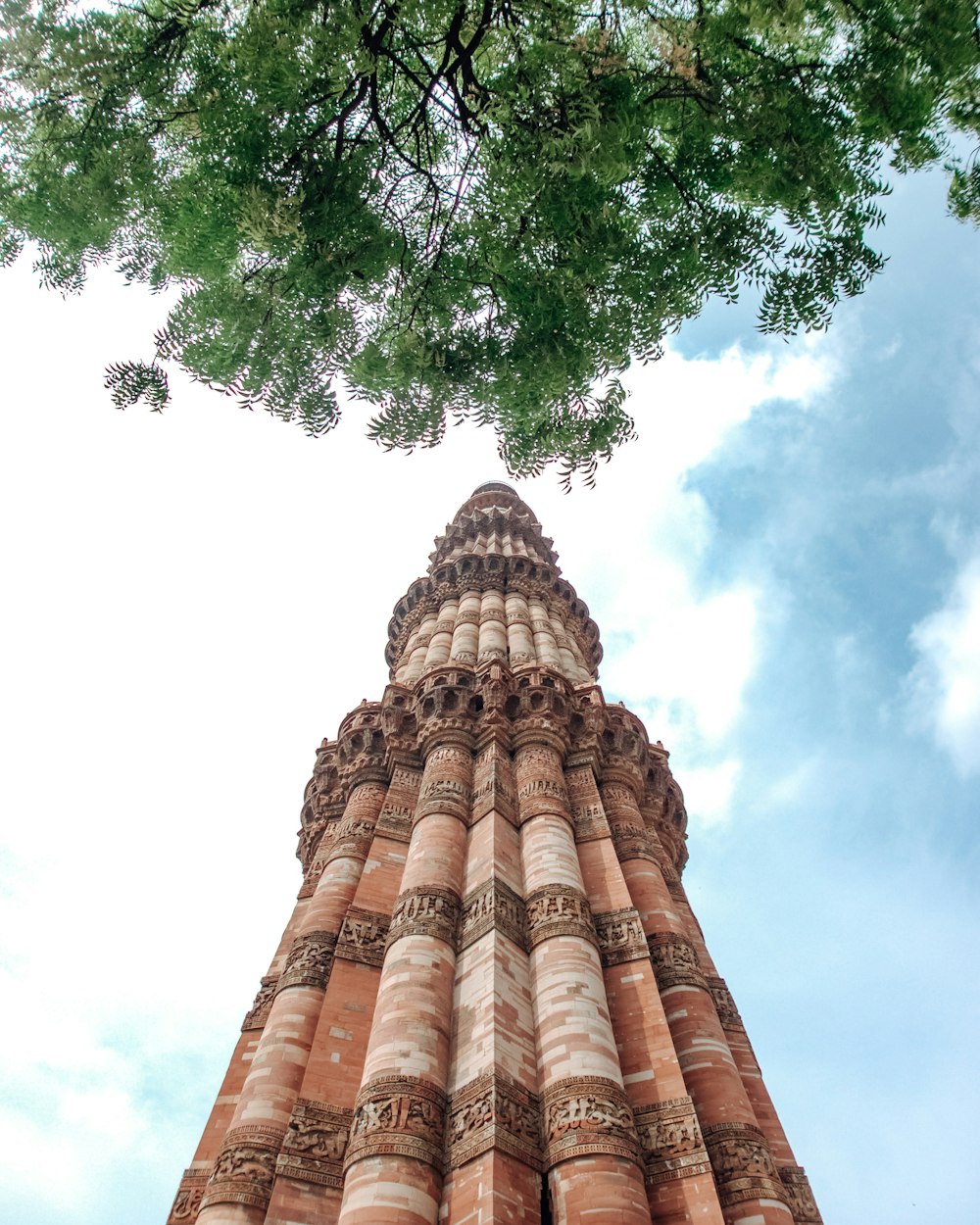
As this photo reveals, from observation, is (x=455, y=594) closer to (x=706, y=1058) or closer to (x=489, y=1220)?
(x=706, y=1058)

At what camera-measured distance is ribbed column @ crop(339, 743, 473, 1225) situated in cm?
645

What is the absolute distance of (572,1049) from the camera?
7.62m

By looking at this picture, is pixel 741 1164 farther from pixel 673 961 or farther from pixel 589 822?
pixel 589 822

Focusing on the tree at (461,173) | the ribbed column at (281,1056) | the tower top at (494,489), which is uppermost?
the tower top at (494,489)

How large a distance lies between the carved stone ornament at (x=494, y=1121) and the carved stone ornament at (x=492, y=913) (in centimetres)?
205

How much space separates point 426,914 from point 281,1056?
212cm

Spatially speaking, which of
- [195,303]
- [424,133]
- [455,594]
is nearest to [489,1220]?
[195,303]

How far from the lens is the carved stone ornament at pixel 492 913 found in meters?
9.33

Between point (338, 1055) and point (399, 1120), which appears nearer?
point (399, 1120)

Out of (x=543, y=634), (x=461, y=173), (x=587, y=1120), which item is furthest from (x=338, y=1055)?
(x=543, y=634)

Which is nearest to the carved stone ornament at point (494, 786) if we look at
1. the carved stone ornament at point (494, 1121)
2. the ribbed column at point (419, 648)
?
the ribbed column at point (419, 648)

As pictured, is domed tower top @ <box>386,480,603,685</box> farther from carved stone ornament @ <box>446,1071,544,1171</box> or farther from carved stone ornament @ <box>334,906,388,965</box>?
carved stone ornament @ <box>446,1071,544,1171</box>

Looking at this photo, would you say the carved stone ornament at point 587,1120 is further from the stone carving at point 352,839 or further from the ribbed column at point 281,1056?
the stone carving at point 352,839

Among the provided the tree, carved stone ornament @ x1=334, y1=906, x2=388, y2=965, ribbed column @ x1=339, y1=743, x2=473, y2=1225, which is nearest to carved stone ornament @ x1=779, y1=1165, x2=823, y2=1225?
ribbed column @ x1=339, y1=743, x2=473, y2=1225
